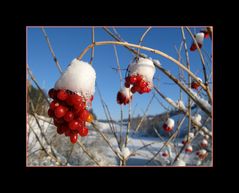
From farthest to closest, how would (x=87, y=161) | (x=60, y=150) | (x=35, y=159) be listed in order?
1. (x=60, y=150)
2. (x=87, y=161)
3. (x=35, y=159)

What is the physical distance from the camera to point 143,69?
37.5 inches

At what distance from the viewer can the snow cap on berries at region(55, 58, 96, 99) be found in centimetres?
63

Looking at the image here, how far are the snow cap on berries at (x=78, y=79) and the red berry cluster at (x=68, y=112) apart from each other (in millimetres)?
14

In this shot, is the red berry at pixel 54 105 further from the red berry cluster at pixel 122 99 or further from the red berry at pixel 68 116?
the red berry cluster at pixel 122 99

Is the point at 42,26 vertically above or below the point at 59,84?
above

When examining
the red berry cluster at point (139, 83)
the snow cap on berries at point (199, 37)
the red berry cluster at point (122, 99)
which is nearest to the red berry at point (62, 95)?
the red berry cluster at point (139, 83)

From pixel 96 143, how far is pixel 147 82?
3507 mm

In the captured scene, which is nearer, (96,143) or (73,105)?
(73,105)

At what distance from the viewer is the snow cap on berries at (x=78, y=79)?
633 mm

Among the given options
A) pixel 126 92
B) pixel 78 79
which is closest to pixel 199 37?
pixel 126 92

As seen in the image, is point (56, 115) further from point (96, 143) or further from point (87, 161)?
point (96, 143)

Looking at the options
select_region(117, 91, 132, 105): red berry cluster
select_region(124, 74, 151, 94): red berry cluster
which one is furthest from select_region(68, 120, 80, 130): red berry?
select_region(117, 91, 132, 105): red berry cluster
